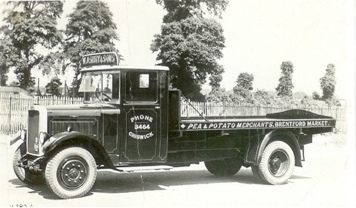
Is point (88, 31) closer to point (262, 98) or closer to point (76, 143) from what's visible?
point (262, 98)

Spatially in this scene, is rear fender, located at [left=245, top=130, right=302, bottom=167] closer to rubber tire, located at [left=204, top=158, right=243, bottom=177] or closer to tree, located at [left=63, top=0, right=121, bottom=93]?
rubber tire, located at [left=204, top=158, right=243, bottom=177]

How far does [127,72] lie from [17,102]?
10.8 metres

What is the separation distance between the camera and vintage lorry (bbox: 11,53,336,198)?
688 cm

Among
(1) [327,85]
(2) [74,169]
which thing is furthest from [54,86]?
(2) [74,169]

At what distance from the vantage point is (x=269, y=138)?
28.4 ft

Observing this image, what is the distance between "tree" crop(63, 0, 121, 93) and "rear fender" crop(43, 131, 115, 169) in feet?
77.6

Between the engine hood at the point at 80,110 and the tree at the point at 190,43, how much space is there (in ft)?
78.1

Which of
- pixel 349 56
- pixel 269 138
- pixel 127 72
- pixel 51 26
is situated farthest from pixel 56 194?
pixel 51 26

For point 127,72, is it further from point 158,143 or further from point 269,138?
point 269,138

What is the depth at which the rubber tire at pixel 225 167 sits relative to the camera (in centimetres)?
942

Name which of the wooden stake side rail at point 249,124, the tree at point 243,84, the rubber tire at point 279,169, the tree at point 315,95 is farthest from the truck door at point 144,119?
the tree at point 315,95

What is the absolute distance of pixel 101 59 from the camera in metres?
7.75

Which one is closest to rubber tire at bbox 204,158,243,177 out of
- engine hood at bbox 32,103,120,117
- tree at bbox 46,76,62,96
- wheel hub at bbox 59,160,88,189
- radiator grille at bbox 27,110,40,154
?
engine hood at bbox 32,103,120,117

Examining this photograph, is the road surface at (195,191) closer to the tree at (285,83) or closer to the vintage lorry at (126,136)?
the vintage lorry at (126,136)
